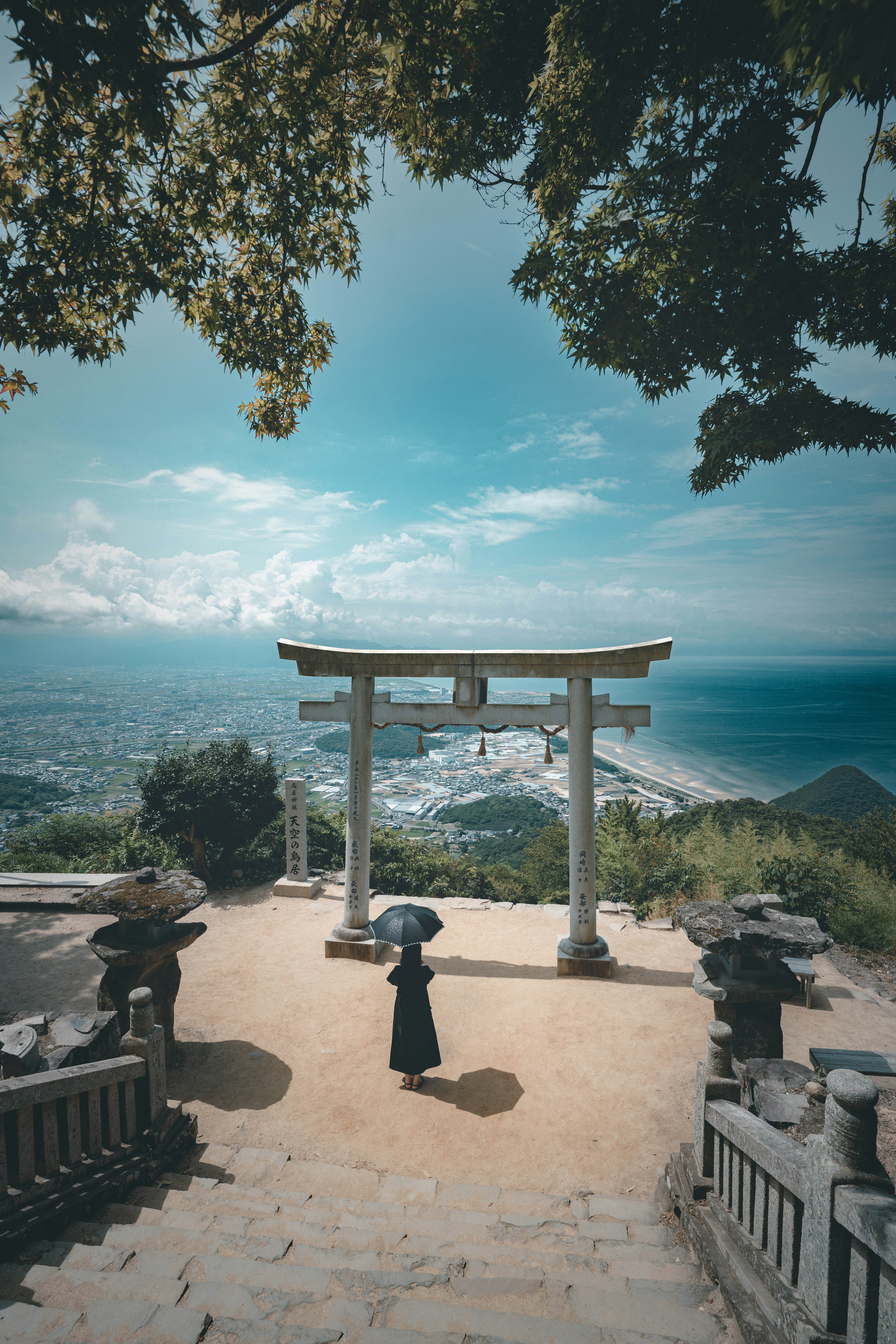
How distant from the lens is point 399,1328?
2.61m

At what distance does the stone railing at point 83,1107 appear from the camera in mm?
3252

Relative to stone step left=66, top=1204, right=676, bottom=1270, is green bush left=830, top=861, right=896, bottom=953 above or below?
below

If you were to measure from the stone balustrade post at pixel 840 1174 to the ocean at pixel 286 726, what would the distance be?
6.17 m

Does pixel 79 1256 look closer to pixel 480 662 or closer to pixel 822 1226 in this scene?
pixel 822 1226

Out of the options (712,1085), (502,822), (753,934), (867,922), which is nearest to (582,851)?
(753,934)

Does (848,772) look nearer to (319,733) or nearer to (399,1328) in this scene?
(319,733)

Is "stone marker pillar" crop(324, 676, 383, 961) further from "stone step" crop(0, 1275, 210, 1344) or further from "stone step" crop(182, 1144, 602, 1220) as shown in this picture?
"stone step" crop(0, 1275, 210, 1344)

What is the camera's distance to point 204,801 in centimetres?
1146

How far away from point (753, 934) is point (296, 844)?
7.98 m

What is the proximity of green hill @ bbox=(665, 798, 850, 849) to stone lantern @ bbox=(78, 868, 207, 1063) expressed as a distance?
1285 centimetres

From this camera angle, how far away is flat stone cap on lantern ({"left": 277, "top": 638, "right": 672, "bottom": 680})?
7.25 m

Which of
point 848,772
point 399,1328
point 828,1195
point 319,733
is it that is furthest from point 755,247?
point 319,733

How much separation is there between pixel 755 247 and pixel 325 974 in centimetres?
1181

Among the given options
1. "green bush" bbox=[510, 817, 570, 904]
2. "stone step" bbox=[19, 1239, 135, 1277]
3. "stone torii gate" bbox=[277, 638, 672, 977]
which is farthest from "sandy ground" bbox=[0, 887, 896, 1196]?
"green bush" bbox=[510, 817, 570, 904]
